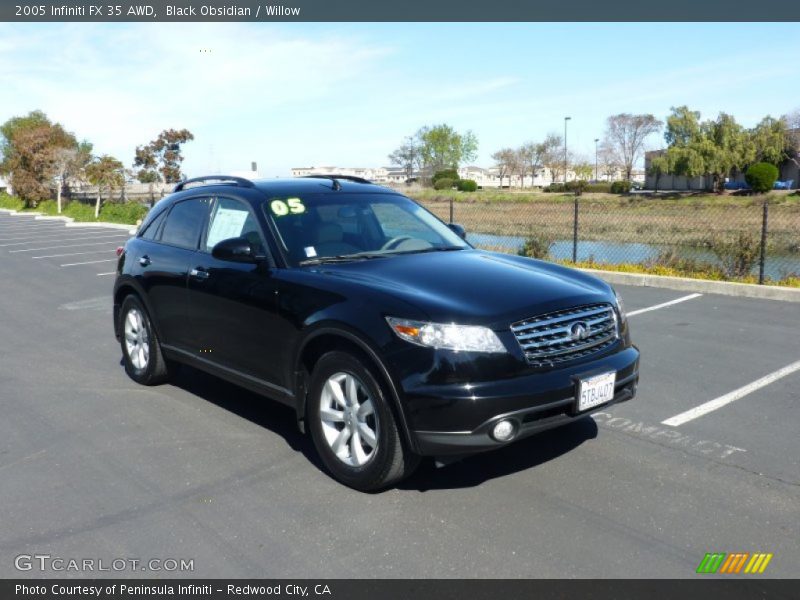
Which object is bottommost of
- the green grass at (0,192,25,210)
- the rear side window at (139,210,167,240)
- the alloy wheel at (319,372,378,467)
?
the alloy wheel at (319,372,378,467)

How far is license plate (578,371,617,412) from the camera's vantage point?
12.8 ft

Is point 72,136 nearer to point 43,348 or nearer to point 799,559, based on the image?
point 43,348

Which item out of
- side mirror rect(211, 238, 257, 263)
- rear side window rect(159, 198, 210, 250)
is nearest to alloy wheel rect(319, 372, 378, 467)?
side mirror rect(211, 238, 257, 263)

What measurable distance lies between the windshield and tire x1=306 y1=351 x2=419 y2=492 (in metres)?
0.88

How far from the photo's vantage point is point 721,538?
350 centimetres

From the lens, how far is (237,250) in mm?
4688

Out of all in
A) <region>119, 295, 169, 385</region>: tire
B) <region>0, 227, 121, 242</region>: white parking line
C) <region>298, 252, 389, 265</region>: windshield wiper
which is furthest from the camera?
<region>0, 227, 121, 242</region>: white parking line

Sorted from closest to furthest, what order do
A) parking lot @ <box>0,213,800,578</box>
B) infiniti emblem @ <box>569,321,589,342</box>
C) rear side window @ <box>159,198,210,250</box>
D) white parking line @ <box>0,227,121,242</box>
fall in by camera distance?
1. parking lot @ <box>0,213,800,578</box>
2. infiniti emblem @ <box>569,321,589,342</box>
3. rear side window @ <box>159,198,210,250</box>
4. white parking line @ <box>0,227,121,242</box>

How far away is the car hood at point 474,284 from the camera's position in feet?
12.5

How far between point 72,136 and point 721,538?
5665 centimetres

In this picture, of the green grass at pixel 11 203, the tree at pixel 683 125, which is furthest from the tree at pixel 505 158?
the green grass at pixel 11 203

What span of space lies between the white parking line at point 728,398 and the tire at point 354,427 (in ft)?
7.52

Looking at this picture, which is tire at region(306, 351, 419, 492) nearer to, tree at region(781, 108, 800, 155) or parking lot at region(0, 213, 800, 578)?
parking lot at region(0, 213, 800, 578)

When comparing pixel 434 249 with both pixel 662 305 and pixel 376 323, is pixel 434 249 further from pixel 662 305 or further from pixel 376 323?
pixel 662 305
